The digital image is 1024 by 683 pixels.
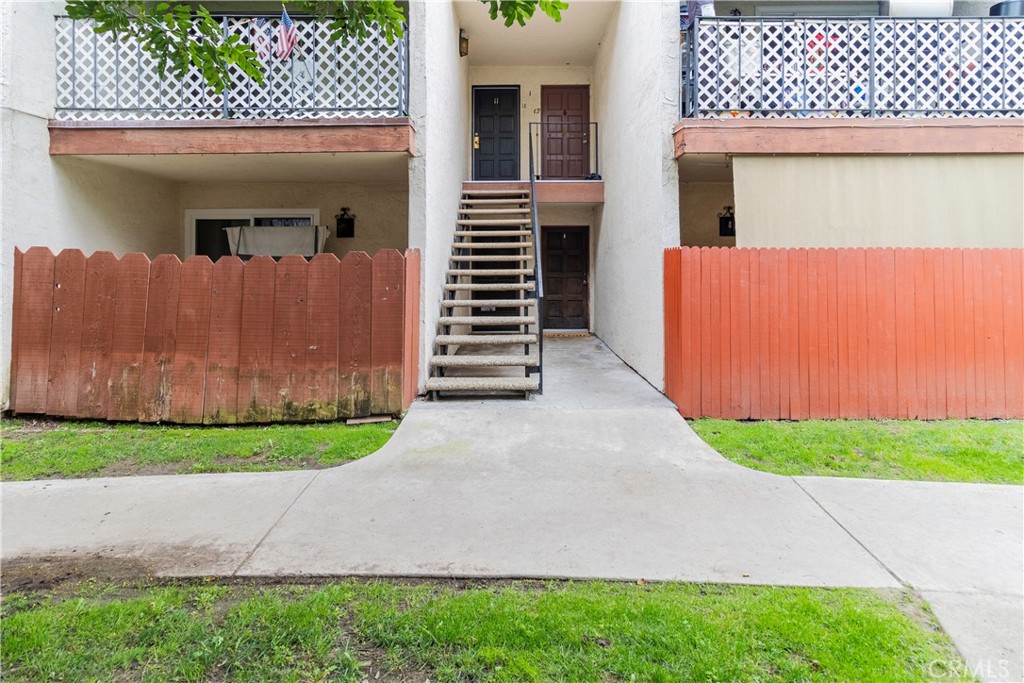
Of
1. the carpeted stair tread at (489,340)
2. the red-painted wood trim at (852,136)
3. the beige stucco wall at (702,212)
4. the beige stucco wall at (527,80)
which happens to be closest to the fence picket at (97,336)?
the carpeted stair tread at (489,340)

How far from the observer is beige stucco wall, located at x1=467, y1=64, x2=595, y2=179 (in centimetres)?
1129

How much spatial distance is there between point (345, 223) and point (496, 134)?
471 centimetres

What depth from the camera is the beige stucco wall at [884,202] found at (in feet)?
18.4

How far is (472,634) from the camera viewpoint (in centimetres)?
203

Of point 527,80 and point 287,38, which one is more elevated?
point 527,80

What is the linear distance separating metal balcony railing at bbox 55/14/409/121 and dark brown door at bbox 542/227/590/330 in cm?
567

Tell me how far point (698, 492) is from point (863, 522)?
99 centimetres

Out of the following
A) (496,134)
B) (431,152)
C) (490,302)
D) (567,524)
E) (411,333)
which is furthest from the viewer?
(496,134)

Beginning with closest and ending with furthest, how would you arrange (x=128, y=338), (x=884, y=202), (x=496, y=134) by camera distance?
(x=128, y=338), (x=884, y=202), (x=496, y=134)

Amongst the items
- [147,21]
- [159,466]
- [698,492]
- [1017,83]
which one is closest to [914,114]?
[1017,83]

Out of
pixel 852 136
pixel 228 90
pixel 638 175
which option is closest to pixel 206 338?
pixel 228 90

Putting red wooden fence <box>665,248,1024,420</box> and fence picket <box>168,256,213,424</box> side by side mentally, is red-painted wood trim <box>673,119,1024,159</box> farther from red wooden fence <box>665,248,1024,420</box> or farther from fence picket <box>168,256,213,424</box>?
fence picket <box>168,256,213,424</box>

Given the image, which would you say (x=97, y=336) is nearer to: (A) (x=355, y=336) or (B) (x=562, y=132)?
(A) (x=355, y=336)

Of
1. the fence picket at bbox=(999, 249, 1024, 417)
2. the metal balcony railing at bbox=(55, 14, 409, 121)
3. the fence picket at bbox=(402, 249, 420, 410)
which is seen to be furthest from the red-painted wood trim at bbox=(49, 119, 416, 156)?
the fence picket at bbox=(999, 249, 1024, 417)
